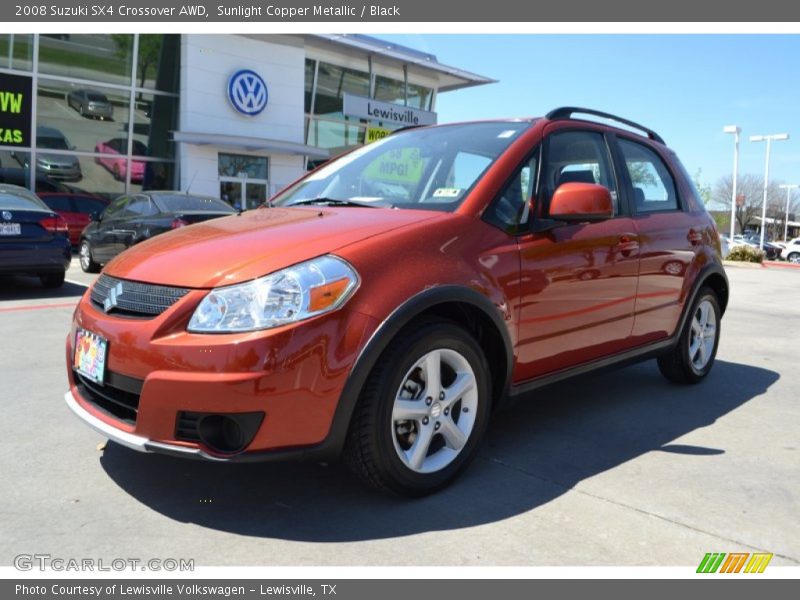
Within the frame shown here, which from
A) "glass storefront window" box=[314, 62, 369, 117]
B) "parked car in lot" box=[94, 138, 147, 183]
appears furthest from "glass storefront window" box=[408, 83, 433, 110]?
"parked car in lot" box=[94, 138, 147, 183]

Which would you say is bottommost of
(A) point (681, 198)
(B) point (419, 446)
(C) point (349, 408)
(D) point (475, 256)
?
(B) point (419, 446)

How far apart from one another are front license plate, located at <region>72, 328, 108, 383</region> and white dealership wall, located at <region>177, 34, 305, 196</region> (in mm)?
17195

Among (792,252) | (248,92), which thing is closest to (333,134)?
(248,92)

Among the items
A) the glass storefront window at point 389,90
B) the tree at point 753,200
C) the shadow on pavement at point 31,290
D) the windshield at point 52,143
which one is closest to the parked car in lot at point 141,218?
the shadow on pavement at point 31,290

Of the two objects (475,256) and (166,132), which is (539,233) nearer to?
(475,256)

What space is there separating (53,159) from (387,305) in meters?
→ 18.1

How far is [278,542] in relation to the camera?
8.46ft

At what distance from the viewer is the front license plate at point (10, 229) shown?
8.34m

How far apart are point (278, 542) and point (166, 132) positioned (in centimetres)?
1987

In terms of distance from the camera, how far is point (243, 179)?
21.5 metres

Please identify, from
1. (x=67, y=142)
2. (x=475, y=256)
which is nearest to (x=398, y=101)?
(x=67, y=142)

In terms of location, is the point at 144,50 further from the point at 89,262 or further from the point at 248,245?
the point at 248,245

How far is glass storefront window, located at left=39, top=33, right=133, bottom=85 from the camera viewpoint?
1794cm

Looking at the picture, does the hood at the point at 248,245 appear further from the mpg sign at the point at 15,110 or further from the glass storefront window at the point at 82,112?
the glass storefront window at the point at 82,112
